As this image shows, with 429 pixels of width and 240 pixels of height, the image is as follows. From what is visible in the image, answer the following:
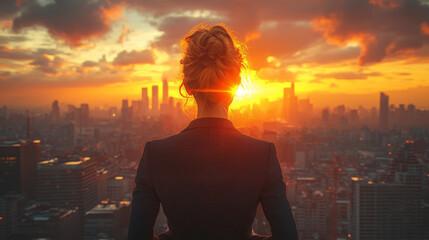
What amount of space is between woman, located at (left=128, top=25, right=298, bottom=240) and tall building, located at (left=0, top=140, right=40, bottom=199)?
11161 mm

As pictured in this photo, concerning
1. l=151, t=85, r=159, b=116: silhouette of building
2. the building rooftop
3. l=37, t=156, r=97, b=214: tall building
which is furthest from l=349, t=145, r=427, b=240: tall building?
l=37, t=156, r=97, b=214: tall building

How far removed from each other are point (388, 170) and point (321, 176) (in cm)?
383

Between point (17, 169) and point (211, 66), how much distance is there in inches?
474

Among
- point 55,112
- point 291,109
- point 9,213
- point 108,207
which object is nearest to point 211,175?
point 108,207

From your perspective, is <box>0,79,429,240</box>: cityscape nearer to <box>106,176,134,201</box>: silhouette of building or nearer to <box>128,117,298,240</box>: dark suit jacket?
<box>106,176,134,201</box>: silhouette of building

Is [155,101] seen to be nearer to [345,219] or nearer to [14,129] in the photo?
[14,129]

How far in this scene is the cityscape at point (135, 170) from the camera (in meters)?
8.51

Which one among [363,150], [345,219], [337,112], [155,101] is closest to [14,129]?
[155,101]

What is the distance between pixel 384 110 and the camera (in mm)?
16094

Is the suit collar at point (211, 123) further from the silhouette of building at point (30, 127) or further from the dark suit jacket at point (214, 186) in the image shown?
the silhouette of building at point (30, 127)

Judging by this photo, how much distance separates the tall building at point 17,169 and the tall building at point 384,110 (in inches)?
588

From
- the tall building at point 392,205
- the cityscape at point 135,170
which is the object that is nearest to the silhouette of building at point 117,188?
the cityscape at point 135,170

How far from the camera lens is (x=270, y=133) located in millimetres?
14586

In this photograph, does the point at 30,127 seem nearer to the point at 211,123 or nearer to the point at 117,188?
the point at 117,188
